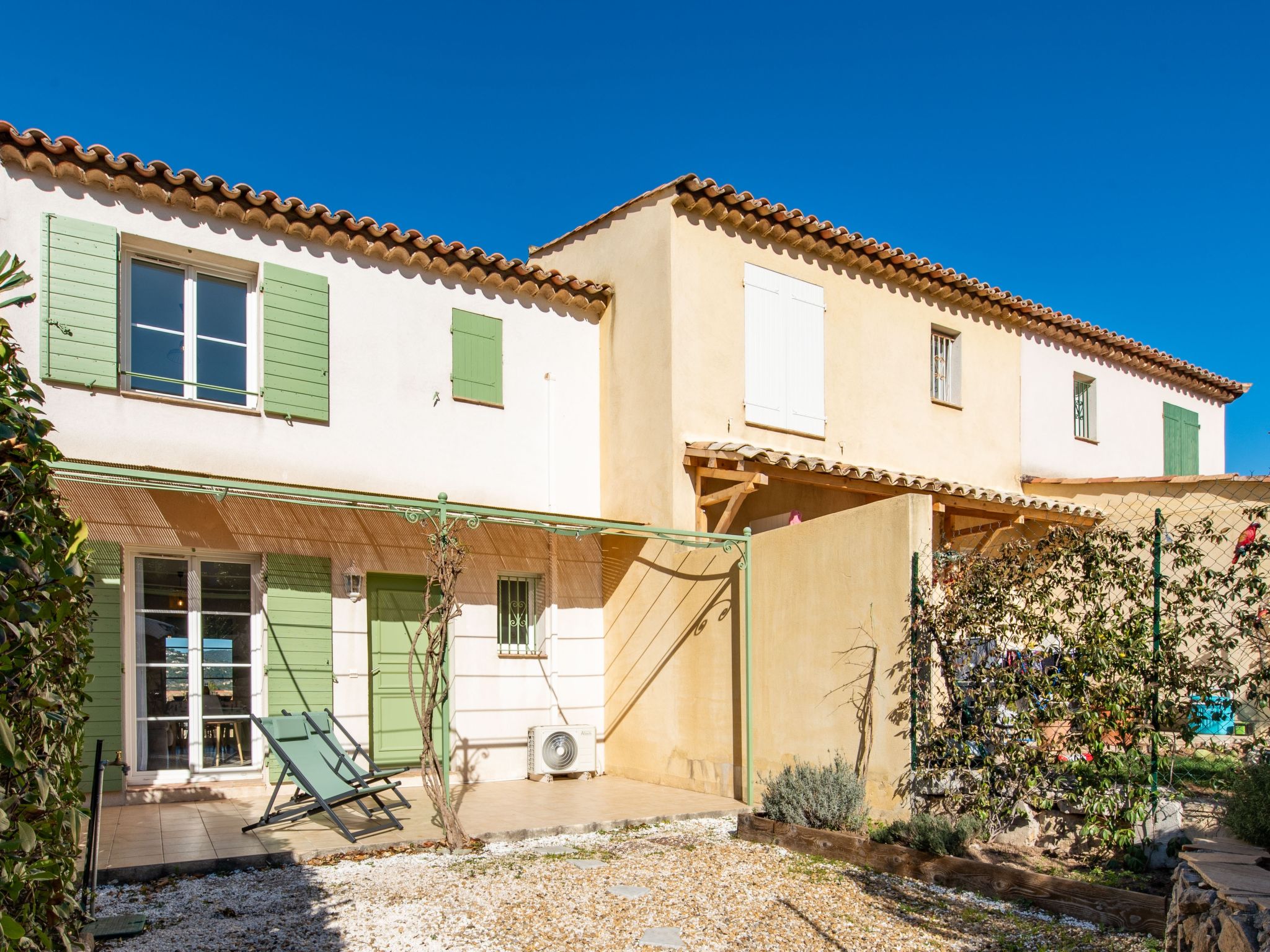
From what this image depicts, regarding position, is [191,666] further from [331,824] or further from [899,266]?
[899,266]

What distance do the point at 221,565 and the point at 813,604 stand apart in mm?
5519

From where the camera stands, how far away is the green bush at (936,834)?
6258 mm

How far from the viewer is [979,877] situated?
5.88 m

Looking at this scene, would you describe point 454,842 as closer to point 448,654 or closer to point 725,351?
point 448,654

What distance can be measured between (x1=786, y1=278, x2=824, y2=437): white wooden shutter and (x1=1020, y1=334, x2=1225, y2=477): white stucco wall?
4138mm

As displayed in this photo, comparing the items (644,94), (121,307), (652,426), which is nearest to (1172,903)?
(652,426)

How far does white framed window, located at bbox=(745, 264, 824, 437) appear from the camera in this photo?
36.4 ft

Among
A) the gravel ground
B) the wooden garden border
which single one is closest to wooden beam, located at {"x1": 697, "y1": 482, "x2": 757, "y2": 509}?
the wooden garden border

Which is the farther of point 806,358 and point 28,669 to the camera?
point 806,358

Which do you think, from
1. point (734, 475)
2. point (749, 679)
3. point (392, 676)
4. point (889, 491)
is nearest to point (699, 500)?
point (734, 475)

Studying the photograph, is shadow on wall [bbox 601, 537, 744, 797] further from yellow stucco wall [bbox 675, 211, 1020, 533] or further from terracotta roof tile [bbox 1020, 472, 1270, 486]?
terracotta roof tile [bbox 1020, 472, 1270, 486]

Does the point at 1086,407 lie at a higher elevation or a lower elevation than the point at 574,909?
higher

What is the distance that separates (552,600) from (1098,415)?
31.1 feet

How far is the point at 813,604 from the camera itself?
8.36 metres
